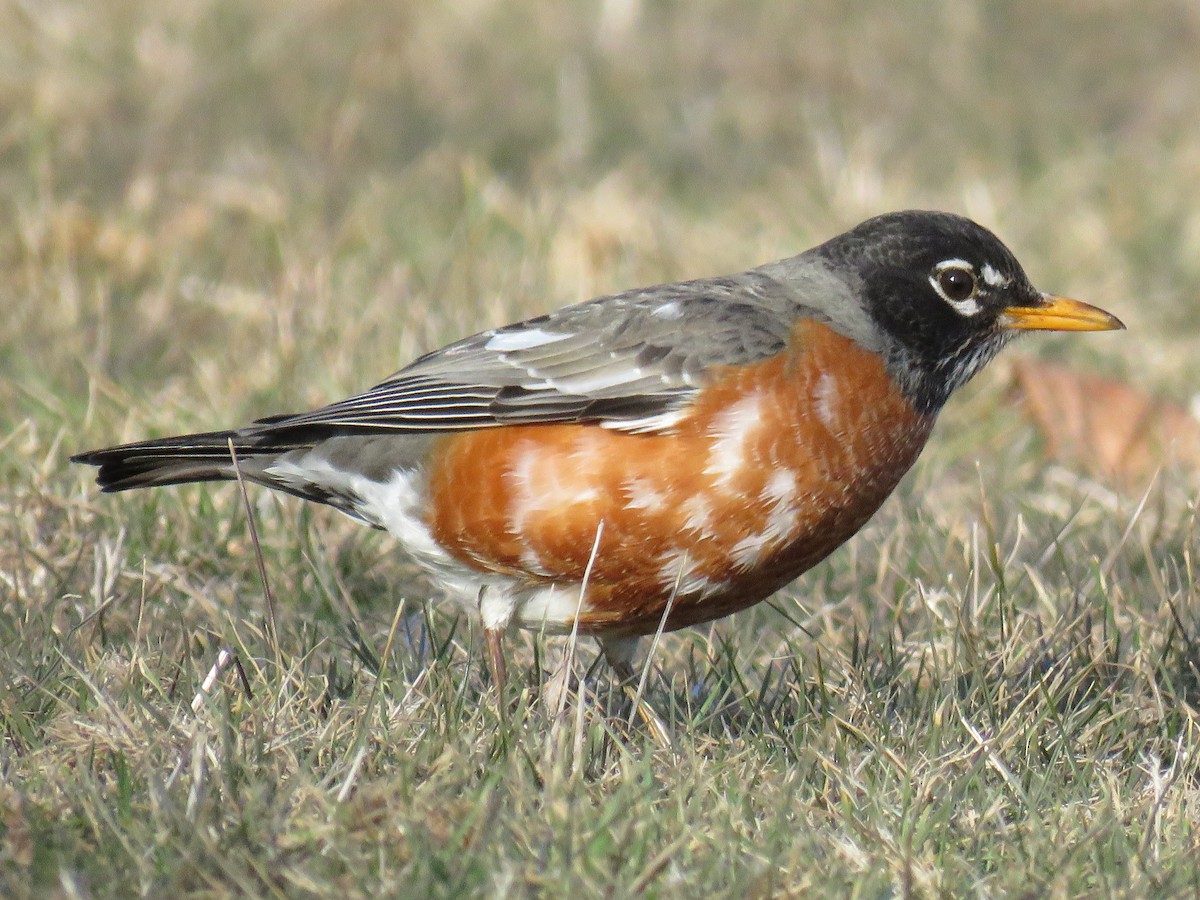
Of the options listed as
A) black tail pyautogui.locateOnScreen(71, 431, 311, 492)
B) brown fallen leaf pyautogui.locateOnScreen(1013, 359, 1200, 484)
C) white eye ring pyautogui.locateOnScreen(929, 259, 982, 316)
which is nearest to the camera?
black tail pyautogui.locateOnScreen(71, 431, 311, 492)

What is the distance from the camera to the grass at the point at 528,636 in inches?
117

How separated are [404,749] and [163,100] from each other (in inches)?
220

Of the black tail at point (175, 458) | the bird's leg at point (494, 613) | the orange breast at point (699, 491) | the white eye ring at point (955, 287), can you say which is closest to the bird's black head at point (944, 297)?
the white eye ring at point (955, 287)

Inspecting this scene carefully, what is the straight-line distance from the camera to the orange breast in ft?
12.5

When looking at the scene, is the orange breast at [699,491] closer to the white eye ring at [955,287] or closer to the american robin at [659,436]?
the american robin at [659,436]

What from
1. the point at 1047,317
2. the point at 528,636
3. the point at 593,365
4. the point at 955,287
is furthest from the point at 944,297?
the point at 528,636

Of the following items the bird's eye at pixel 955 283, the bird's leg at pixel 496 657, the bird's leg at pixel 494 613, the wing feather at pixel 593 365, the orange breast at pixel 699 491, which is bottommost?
the bird's leg at pixel 496 657

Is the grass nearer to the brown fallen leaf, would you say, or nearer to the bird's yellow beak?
the brown fallen leaf

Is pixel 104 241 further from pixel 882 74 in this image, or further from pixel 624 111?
pixel 882 74

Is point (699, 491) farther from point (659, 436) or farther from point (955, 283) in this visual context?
point (955, 283)

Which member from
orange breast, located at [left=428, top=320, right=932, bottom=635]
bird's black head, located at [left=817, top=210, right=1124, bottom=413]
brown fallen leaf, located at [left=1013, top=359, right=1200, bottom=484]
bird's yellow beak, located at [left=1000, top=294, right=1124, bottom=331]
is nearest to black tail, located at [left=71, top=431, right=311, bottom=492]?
orange breast, located at [left=428, top=320, right=932, bottom=635]

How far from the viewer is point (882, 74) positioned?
32.2 feet

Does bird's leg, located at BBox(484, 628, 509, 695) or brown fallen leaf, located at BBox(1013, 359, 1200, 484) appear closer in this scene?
bird's leg, located at BBox(484, 628, 509, 695)

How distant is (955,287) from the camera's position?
4.36 meters
